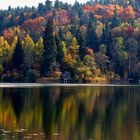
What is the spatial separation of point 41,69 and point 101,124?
88456mm

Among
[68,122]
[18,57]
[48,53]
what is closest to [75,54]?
[48,53]

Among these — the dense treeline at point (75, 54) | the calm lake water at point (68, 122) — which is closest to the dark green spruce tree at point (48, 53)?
the dense treeline at point (75, 54)

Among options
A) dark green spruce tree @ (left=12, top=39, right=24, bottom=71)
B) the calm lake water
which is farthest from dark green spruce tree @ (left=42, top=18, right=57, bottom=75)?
the calm lake water

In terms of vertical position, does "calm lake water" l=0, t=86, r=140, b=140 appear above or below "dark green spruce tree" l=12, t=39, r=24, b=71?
below

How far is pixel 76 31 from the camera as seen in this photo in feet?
489

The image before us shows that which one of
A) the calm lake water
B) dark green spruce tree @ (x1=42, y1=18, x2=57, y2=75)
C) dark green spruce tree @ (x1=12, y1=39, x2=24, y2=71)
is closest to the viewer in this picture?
the calm lake water

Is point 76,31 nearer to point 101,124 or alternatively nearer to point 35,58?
point 35,58

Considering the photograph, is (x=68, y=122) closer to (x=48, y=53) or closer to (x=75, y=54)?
(x=48, y=53)

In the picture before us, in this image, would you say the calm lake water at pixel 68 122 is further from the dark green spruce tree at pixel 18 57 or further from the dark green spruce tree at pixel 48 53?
the dark green spruce tree at pixel 18 57

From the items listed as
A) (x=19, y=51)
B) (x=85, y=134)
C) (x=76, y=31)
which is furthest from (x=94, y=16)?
(x=85, y=134)

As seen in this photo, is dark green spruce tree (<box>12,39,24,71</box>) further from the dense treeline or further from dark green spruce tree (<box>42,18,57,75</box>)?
dark green spruce tree (<box>42,18,57,75</box>)

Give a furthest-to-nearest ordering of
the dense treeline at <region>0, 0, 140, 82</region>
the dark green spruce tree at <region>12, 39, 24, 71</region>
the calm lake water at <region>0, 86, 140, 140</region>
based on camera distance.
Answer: the dark green spruce tree at <region>12, 39, 24, 71</region>
the dense treeline at <region>0, 0, 140, 82</region>
the calm lake water at <region>0, 86, 140, 140</region>

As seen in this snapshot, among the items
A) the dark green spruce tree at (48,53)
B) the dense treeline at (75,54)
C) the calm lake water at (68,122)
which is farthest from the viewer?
the dense treeline at (75,54)

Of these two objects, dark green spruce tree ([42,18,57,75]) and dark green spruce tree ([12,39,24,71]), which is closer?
dark green spruce tree ([42,18,57,75])
